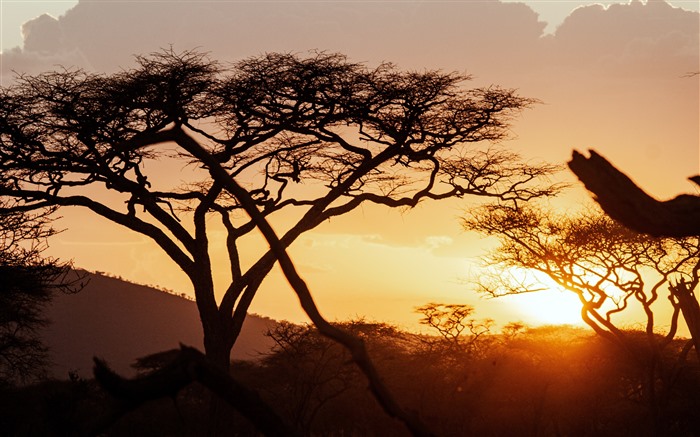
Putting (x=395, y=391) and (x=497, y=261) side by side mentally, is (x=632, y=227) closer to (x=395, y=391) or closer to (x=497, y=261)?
(x=395, y=391)

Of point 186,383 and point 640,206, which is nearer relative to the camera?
point 640,206

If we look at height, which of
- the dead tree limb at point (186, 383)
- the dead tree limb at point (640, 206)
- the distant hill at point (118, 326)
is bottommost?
the dead tree limb at point (186, 383)

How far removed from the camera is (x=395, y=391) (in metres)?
25.5

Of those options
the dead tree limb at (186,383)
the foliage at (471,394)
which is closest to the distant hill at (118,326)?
the foliage at (471,394)

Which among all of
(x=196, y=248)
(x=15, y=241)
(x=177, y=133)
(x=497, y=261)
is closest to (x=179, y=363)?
(x=177, y=133)

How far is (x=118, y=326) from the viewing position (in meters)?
80.3

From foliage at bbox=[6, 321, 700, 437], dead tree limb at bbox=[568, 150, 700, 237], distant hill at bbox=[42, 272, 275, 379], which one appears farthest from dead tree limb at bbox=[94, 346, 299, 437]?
distant hill at bbox=[42, 272, 275, 379]

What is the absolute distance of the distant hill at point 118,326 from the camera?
247 ft

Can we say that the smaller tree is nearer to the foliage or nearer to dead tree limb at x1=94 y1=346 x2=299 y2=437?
the foliage

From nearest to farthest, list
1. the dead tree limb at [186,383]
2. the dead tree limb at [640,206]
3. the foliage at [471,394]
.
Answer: the dead tree limb at [640,206] → the dead tree limb at [186,383] → the foliage at [471,394]

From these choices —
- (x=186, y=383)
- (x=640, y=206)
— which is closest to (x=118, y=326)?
(x=186, y=383)

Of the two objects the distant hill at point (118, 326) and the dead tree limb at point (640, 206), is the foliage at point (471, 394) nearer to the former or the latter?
the dead tree limb at point (640, 206)

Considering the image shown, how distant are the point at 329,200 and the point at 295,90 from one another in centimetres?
259

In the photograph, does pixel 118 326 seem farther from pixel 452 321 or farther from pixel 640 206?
pixel 640 206
